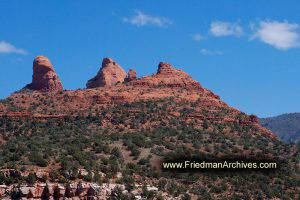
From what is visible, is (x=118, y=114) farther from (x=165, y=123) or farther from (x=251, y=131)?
(x=251, y=131)

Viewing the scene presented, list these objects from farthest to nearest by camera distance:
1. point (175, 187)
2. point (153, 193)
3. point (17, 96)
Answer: point (17, 96)
point (175, 187)
point (153, 193)

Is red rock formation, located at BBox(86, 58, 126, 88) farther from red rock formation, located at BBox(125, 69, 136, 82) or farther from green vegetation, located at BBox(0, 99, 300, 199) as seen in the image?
green vegetation, located at BBox(0, 99, 300, 199)

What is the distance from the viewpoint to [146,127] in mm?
75000

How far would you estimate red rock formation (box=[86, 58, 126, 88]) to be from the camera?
342 feet

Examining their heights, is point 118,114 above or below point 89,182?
above

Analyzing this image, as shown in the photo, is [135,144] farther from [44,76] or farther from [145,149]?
[44,76]

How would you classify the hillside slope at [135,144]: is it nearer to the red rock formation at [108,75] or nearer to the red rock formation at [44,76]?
the red rock formation at [44,76]

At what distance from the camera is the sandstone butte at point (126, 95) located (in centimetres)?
8156

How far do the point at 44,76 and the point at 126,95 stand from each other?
23.4 metres

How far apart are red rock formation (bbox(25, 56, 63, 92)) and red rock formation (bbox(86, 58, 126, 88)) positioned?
20.5 feet

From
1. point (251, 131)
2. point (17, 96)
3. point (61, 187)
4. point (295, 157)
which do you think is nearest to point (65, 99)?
point (17, 96)

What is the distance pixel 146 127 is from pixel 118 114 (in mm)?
5438

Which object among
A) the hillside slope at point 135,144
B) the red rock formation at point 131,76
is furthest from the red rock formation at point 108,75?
the hillside slope at point 135,144

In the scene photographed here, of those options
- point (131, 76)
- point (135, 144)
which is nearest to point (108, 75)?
point (131, 76)
